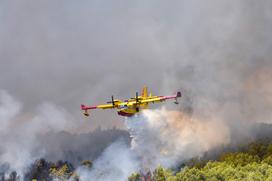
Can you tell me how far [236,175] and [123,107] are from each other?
150 feet

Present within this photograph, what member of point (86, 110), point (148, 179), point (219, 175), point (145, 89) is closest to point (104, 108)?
point (86, 110)

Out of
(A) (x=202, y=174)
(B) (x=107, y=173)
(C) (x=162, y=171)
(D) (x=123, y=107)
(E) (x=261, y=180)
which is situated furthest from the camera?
(B) (x=107, y=173)

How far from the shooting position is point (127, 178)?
18788 centimetres

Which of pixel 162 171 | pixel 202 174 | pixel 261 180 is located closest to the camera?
pixel 261 180

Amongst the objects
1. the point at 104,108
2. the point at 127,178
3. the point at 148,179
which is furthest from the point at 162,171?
the point at 104,108

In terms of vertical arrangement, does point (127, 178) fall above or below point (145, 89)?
below

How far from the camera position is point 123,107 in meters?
125

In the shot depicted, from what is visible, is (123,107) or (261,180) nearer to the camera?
(123,107)

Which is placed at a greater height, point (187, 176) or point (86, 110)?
point (86, 110)

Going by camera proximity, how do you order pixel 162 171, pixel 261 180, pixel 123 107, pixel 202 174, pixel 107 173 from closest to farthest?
pixel 123 107 < pixel 261 180 < pixel 202 174 < pixel 162 171 < pixel 107 173

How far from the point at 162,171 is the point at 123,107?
52.4 meters

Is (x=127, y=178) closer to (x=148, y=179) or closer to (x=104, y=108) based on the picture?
(x=148, y=179)

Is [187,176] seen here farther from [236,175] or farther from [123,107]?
[123,107]

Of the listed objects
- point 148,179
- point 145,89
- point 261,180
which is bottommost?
point 261,180
